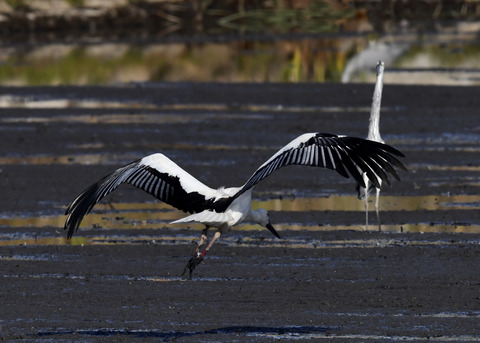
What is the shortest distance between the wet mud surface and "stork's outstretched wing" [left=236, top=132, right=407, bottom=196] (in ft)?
4.20

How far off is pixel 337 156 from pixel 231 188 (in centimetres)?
129

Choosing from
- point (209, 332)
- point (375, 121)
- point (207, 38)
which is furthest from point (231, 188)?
point (207, 38)

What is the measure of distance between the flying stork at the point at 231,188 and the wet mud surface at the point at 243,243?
768mm

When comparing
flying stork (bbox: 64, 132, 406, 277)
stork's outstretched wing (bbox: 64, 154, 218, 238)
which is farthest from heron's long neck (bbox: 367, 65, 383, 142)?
stork's outstretched wing (bbox: 64, 154, 218, 238)

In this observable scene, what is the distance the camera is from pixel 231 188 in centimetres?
932

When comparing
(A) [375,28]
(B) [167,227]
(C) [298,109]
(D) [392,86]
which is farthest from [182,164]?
(A) [375,28]

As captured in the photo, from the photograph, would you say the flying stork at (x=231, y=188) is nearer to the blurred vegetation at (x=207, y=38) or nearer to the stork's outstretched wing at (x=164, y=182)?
the stork's outstretched wing at (x=164, y=182)

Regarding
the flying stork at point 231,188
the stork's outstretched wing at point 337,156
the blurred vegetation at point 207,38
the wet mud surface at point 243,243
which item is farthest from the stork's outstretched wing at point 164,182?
the blurred vegetation at point 207,38

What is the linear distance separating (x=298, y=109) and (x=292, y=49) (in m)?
14.4

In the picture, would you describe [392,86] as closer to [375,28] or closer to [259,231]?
[259,231]

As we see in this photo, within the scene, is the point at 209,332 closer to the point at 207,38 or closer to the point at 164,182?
the point at 164,182

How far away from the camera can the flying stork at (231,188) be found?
820 centimetres

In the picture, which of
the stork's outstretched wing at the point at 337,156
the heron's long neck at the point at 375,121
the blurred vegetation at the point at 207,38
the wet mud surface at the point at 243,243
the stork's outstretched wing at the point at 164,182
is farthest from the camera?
the blurred vegetation at the point at 207,38

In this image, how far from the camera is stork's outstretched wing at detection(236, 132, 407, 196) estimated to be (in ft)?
26.7
